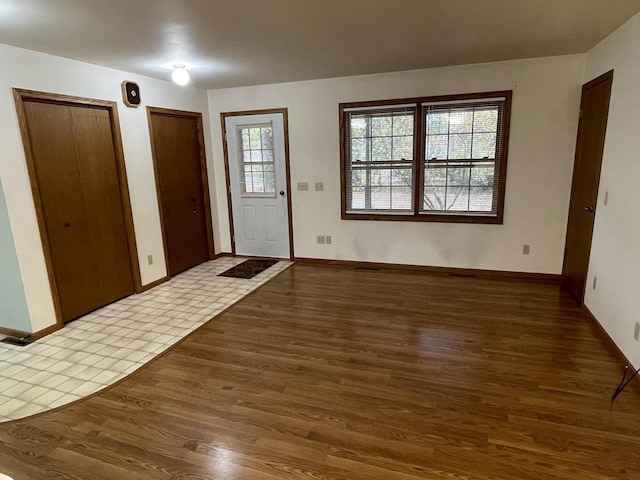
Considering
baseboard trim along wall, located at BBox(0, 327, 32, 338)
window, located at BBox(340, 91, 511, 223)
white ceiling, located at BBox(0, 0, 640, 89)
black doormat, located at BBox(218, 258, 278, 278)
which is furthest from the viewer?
black doormat, located at BBox(218, 258, 278, 278)

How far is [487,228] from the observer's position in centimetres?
430

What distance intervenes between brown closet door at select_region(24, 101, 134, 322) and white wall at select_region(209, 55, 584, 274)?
1806mm

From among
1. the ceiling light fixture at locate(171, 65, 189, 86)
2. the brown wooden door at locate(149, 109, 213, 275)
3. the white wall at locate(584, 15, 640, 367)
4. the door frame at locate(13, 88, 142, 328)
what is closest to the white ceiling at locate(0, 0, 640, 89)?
the ceiling light fixture at locate(171, 65, 189, 86)

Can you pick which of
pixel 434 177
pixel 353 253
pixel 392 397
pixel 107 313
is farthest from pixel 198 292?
pixel 434 177

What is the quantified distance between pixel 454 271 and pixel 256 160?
3.08 m

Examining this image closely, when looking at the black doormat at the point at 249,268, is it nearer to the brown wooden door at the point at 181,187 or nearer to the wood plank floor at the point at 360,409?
the brown wooden door at the point at 181,187

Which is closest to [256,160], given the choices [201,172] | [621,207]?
[201,172]

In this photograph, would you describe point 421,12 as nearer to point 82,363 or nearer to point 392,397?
point 392,397

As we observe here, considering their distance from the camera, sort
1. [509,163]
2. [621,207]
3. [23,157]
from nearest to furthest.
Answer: [621,207] < [23,157] < [509,163]

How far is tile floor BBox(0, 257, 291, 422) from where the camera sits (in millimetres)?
2416

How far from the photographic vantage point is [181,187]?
4.80 metres

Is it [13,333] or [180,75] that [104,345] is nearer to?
[13,333]

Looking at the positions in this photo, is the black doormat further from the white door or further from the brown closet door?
the brown closet door

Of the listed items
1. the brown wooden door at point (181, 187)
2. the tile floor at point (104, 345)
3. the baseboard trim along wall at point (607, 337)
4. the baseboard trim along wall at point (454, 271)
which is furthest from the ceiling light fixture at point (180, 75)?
the baseboard trim along wall at point (607, 337)
